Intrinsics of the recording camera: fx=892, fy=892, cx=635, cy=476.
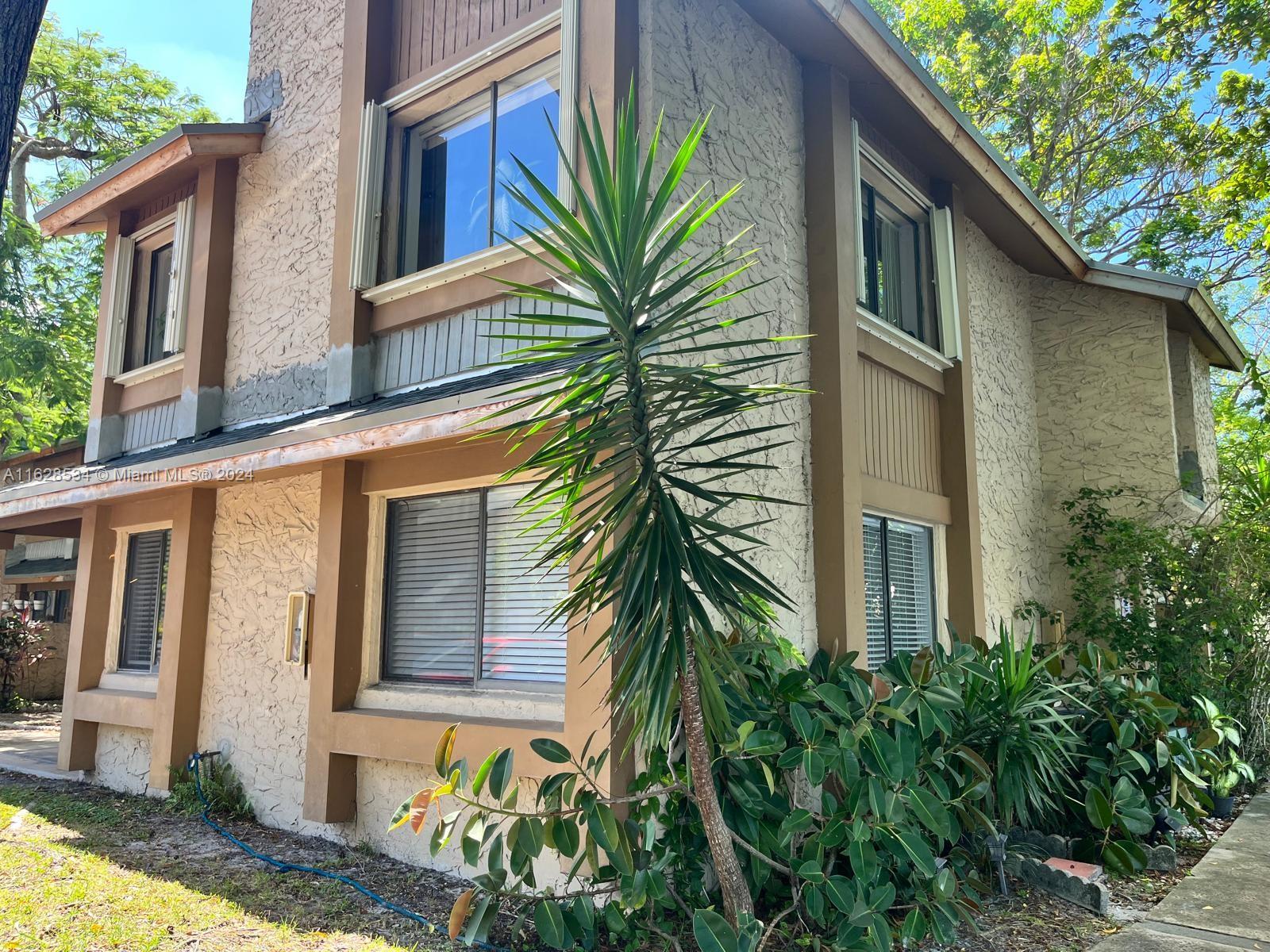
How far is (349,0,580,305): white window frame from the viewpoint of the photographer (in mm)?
5730

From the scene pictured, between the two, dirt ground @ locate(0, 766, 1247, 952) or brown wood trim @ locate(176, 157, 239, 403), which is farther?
brown wood trim @ locate(176, 157, 239, 403)

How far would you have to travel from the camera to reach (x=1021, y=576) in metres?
9.78

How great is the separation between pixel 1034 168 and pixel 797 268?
13.8m

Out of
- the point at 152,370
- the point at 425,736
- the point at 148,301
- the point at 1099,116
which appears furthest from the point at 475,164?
the point at 1099,116

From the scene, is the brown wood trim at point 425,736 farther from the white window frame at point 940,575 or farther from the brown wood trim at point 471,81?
the brown wood trim at point 471,81

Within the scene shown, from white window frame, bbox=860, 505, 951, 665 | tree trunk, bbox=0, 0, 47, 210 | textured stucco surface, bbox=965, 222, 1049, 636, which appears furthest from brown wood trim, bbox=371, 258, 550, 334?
textured stucco surface, bbox=965, 222, 1049, 636

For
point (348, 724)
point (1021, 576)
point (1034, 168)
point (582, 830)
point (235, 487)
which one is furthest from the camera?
point (1034, 168)

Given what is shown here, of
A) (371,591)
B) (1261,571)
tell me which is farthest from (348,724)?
(1261,571)

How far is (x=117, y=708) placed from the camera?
27.4 feet

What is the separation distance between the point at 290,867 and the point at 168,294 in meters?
6.14

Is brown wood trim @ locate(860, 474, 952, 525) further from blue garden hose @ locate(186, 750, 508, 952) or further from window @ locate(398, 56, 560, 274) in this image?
blue garden hose @ locate(186, 750, 508, 952)

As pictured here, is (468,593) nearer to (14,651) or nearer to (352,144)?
(352,144)

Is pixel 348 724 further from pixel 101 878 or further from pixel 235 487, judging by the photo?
pixel 235 487

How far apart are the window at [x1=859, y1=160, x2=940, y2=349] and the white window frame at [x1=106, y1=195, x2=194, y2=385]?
647 cm
